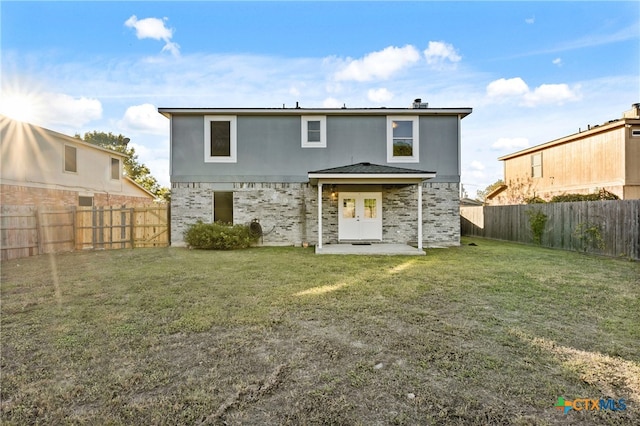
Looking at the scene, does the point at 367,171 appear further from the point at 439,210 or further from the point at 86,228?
the point at 86,228

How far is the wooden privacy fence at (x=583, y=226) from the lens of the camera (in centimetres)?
930

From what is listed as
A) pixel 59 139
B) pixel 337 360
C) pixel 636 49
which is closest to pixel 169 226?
pixel 59 139

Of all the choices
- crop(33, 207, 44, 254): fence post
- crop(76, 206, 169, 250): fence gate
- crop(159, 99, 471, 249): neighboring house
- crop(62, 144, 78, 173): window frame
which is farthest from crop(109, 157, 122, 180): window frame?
crop(159, 99, 471, 249): neighboring house

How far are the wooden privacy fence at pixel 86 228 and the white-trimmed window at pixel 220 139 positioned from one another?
9.81 feet

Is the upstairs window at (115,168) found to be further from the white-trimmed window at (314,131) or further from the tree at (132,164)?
the white-trimmed window at (314,131)

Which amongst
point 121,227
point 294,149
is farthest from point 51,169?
point 294,149

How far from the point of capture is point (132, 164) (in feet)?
111

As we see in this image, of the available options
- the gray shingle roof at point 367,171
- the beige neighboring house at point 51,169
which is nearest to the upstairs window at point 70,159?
the beige neighboring house at point 51,169

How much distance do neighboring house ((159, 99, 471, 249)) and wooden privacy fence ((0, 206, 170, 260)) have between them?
3.34ft

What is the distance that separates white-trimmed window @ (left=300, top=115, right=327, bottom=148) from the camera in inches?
506

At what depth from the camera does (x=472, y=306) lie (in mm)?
4918

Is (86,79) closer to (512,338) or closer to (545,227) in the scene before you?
(512,338)

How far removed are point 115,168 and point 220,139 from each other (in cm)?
1089

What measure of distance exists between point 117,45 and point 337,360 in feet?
44.7
